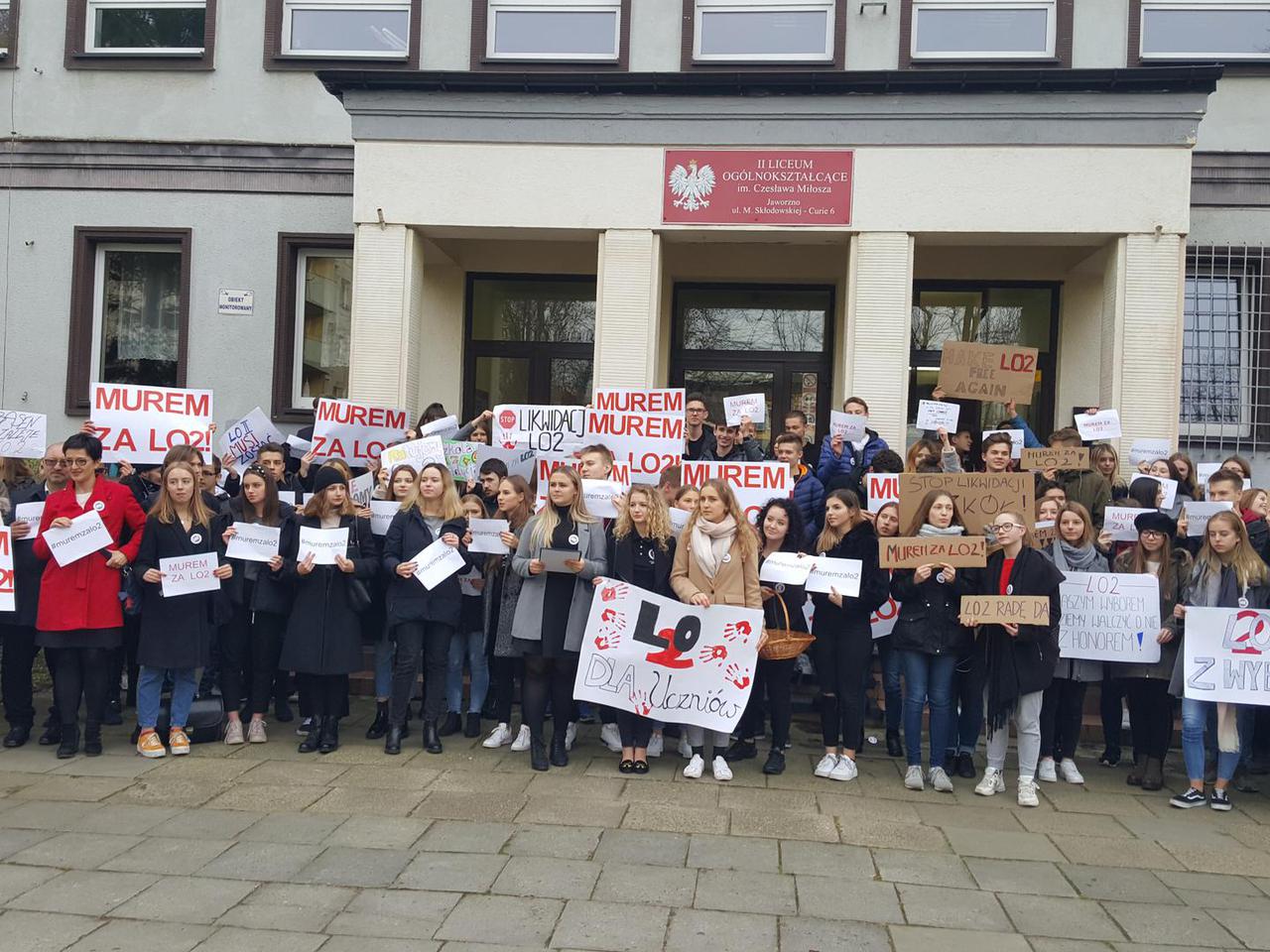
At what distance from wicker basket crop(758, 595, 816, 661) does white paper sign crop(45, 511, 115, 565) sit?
447cm

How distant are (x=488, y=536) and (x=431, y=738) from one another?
1.48m

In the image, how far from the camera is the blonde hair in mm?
7656

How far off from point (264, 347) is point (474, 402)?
267 centimetres

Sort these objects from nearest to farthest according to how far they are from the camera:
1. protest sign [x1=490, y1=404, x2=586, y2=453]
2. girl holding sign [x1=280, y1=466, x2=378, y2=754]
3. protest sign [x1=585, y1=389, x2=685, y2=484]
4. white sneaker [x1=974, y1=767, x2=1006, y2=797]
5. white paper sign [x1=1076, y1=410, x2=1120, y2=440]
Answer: white sneaker [x1=974, y1=767, x2=1006, y2=797], girl holding sign [x1=280, y1=466, x2=378, y2=754], protest sign [x1=585, y1=389, x2=685, y2=484], protest sign [x1=490, y1=404, x2=586, y2=453], white paper sign [x1=1076, y1=410, x2=1120, y2=440]

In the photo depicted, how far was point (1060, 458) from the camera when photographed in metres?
9.70

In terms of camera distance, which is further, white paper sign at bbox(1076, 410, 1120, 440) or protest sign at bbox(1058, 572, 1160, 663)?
white paper sign at bbox(1076, 410, 1120, 440)

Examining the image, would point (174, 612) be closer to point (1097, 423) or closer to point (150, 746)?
point (150, 746)

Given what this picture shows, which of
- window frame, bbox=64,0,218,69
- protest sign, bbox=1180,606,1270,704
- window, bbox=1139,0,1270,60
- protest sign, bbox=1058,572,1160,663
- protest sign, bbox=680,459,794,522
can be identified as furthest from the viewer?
window frame, bbox=64,0,218,69

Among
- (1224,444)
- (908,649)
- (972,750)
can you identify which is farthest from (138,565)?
(1224,444)

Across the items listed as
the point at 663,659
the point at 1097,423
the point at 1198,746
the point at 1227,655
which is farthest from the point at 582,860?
the point at 1097,423

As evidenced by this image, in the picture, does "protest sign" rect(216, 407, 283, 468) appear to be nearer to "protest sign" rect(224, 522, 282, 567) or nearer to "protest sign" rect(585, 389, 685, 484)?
"protest sign" rect(224, 522, 282, 567)

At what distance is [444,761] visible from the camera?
7.64m

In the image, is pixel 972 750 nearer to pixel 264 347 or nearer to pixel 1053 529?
pixel 1053 529

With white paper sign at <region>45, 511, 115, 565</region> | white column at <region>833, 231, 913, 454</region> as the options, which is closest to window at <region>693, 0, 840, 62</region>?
white column at <region>833, 231, 913, 454</region>
